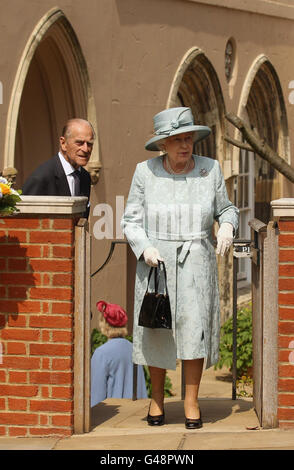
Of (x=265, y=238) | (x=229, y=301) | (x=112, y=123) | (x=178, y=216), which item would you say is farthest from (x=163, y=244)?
(x=229, y=301)

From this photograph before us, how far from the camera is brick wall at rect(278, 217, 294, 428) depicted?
5.34 meters

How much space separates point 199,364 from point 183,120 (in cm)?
129

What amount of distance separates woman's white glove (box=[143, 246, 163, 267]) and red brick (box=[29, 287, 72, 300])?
1.38ft

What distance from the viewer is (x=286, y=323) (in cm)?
537

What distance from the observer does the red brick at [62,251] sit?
5.30 meters

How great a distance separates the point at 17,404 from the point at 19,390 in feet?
0.25

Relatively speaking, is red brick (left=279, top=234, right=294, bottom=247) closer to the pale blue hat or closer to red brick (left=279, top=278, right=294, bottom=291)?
red brick (left=279, top=278, right=294, bottom=291)

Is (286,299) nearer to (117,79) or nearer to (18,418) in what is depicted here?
(18,418)

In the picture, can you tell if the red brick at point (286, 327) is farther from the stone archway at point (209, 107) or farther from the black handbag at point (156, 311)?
the stone archway at point (209, 107)

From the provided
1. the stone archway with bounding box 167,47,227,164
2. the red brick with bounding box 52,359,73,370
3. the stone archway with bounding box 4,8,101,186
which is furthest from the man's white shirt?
the stone archway with bounding box 167,47,227,164

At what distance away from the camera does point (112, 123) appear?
11398 mm

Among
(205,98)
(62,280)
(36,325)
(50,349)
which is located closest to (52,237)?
(62,280)

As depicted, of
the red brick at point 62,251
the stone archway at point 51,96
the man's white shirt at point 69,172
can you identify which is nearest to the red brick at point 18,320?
the red brick at point 62,251

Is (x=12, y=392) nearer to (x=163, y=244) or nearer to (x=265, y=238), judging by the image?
(x=163, y=244)
